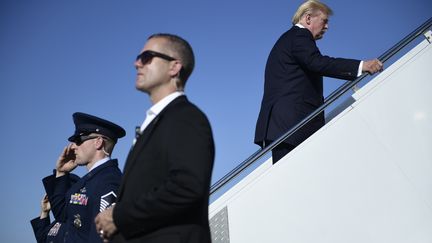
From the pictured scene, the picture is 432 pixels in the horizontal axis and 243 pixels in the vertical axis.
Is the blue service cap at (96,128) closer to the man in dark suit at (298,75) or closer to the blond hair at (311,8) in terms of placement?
the man in dark suit at (298,75)

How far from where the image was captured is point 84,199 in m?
3.61

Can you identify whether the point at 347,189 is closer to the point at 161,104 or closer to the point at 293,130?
the point at 293,130

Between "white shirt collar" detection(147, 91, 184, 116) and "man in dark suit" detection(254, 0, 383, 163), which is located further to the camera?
"man in dark suit" detection(254, 0, 383, 163)

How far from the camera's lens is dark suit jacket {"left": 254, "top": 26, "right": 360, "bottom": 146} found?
412cm

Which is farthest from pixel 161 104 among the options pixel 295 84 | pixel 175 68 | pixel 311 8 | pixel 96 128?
pixel 311 8

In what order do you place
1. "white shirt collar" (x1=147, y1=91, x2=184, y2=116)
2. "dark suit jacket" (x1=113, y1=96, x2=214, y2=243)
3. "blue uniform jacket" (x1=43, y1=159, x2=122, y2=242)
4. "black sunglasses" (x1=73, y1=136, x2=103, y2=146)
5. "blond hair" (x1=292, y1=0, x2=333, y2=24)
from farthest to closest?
1. "blond hair" (x1=292, y1=0, x2=333, y2=24)
2. "black sunglasses" (x1=73, y1=136, x2=103, y2=146)
3. "blue uniform jacket" (x1=43, y1=159, x2=122, y2=242)
4. "white shirt collar" (x1=147, y1=91, x2=184, y2=116)
5. "dark suit jacket" (x1=113, y1=96, x2=214, y2=243)

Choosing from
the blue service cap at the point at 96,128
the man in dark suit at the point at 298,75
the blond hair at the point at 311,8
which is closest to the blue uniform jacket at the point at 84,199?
the blue service cap at the point at 96,128

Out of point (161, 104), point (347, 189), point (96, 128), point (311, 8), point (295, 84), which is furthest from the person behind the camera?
point (311, 8)

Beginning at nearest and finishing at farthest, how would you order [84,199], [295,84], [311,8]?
[84,199]
[295,84]
[311,8]

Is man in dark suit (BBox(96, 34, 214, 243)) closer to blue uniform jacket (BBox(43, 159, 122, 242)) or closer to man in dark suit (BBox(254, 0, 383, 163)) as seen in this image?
blue uniform jacket (BBox(43, 159, 122, 242))

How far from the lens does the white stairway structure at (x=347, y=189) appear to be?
11.9 ft

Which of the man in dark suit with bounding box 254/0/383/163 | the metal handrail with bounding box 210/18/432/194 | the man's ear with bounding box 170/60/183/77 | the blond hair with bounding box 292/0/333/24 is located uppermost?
the blond hair with bounding box 292/0/333/24

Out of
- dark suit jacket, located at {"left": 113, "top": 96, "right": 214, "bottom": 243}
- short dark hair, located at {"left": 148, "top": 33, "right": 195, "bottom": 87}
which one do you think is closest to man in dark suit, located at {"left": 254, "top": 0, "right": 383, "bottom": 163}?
short dark hair, located at {"left": 148, "top": 33, "right": 195, "bottom": 87}

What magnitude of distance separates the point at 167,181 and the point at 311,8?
296 centimetres
